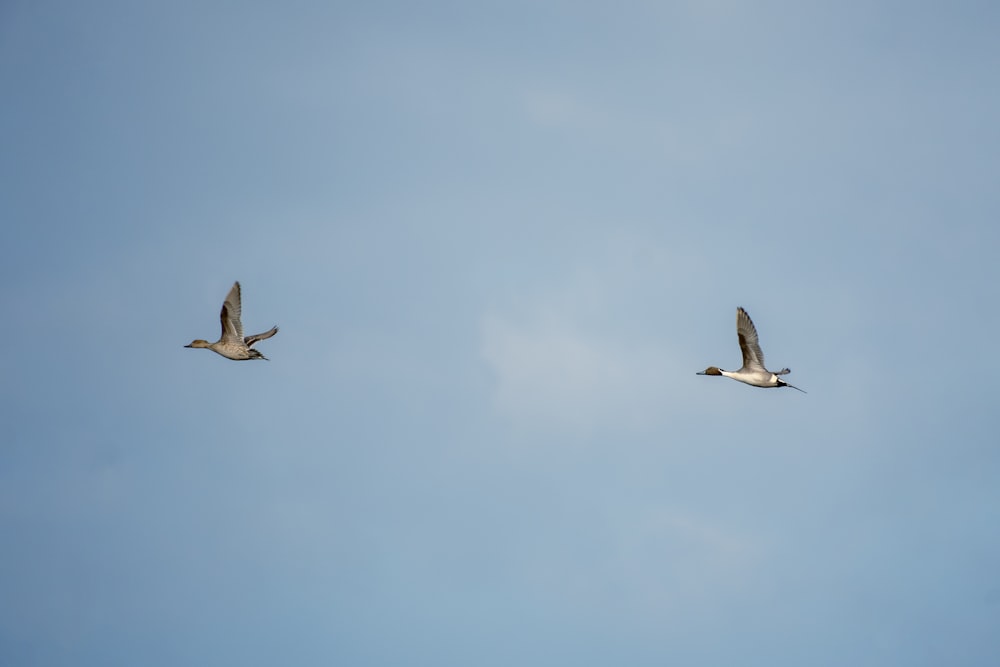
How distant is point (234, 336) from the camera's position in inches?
3529

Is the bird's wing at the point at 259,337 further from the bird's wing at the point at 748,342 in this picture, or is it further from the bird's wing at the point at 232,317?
the bird's wing at the point at 748,342

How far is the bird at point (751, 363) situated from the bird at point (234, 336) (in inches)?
852

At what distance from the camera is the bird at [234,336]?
89125 mm

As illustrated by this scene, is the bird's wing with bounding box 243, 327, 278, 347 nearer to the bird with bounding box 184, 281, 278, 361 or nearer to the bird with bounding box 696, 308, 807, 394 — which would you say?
the bird with bounding box 184, 281, 278, 361

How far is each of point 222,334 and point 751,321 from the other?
2459 cm

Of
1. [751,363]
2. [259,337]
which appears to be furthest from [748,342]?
[259,337]

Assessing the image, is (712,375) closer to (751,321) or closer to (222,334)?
(751,321)

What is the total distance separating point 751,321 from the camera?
8800cm

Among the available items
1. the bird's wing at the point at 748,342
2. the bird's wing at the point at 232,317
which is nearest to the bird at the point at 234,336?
the bird's wing at the point at 232,317

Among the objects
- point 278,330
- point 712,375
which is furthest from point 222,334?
point 712,375

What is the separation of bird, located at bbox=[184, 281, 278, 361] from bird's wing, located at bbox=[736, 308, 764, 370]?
21582 millimetres

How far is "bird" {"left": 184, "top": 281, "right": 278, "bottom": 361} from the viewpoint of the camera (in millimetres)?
89125

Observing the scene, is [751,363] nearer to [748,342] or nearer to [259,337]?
[748,342]

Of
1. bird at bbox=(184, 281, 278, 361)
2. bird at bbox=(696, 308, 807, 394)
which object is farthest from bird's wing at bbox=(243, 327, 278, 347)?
bird at bbox=(696, 308, 807, 394)
